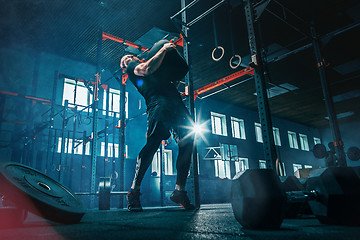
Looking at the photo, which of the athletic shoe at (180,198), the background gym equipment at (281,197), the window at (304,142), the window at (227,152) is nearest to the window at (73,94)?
the window at (227,152)

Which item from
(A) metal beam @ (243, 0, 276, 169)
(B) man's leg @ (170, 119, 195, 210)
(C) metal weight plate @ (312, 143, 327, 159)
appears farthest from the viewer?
(C) metal weight plate @ (312, 143, 327, 159)

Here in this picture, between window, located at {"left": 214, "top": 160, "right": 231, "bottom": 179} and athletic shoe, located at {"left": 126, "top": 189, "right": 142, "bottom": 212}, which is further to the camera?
window, located at {"left": 214, "top": 160, "right": 231, "bottom": 179}

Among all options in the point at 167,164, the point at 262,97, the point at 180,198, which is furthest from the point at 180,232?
the point at 167,164

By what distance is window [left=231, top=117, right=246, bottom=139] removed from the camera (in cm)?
1338

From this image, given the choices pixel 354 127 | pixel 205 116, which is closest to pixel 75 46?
pixel 205 116

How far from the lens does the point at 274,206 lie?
2.89 ft

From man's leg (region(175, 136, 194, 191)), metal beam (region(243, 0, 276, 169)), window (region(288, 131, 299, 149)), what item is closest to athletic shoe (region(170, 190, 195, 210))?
man's leg (region(175, 136, 194, 191))

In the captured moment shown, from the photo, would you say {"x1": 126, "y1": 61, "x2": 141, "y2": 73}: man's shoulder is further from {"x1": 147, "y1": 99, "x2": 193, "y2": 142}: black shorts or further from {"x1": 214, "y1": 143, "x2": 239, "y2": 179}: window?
{"x1": 214, "y1": 143, "x2": 239, "y2": 179}: window

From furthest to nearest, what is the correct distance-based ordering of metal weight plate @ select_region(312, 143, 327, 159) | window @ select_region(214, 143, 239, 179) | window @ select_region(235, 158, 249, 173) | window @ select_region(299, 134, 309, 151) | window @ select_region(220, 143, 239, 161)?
window @ select_region(299, 134, 309, 151) → window @ select_region(235, 158, 249, 173) → window @ select_region(214, 143, 239, 179) → window @ select_region(220, 143, 239, 161) → metal weight plate @ select_region(312, 143, 327, 159)

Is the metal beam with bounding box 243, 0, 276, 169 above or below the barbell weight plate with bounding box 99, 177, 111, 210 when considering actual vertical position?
above

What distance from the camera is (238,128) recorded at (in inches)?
539

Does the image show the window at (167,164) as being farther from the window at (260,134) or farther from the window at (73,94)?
the window at (260,134)

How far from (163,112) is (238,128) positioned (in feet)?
39.8

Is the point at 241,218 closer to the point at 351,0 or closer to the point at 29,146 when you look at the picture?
the point at 351,0
